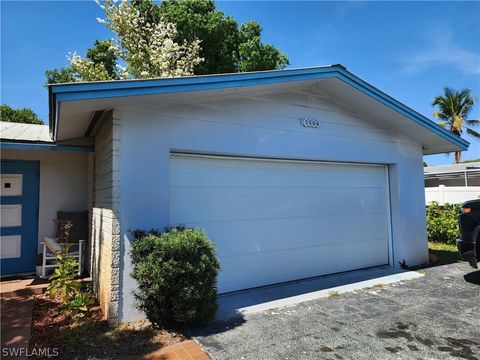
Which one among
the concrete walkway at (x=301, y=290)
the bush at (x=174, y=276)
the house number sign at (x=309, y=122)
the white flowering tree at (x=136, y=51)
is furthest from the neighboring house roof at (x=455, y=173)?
the bush at (x=174, y=276)

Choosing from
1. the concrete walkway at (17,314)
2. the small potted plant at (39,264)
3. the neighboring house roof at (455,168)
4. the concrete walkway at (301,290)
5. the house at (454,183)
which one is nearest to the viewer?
the concrete walkway at (17,314)

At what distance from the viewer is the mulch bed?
11.7ft

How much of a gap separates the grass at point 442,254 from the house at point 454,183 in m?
3.55

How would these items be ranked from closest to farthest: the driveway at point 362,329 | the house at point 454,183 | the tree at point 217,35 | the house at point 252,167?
1. the driveway at point 362,329
2. the house at point 252,167
3. the house at point 454,183
4. the tree at point 217,35

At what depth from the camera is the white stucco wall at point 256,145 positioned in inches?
179

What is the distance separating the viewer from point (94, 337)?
393 centimetres

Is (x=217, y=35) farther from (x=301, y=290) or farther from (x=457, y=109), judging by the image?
(x=457, y=109)

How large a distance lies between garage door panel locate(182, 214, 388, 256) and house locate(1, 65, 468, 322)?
3 centimetres

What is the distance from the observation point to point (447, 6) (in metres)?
8.12

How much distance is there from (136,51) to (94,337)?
45.7 feet

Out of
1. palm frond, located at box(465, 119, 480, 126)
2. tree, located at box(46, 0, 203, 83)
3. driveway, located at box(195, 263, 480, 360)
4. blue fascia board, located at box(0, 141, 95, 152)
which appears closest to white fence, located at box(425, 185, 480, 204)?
driveway, located at box(195, 263, 480, 360)

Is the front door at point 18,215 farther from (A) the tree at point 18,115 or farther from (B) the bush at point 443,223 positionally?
(A) the tree at point 18,115

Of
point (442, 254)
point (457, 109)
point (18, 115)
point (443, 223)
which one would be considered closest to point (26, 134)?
point (442, 254)

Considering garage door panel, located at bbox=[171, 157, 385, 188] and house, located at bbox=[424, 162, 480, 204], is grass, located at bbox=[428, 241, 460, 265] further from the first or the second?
house, located at bbox=[424, 162, 480, 204]
